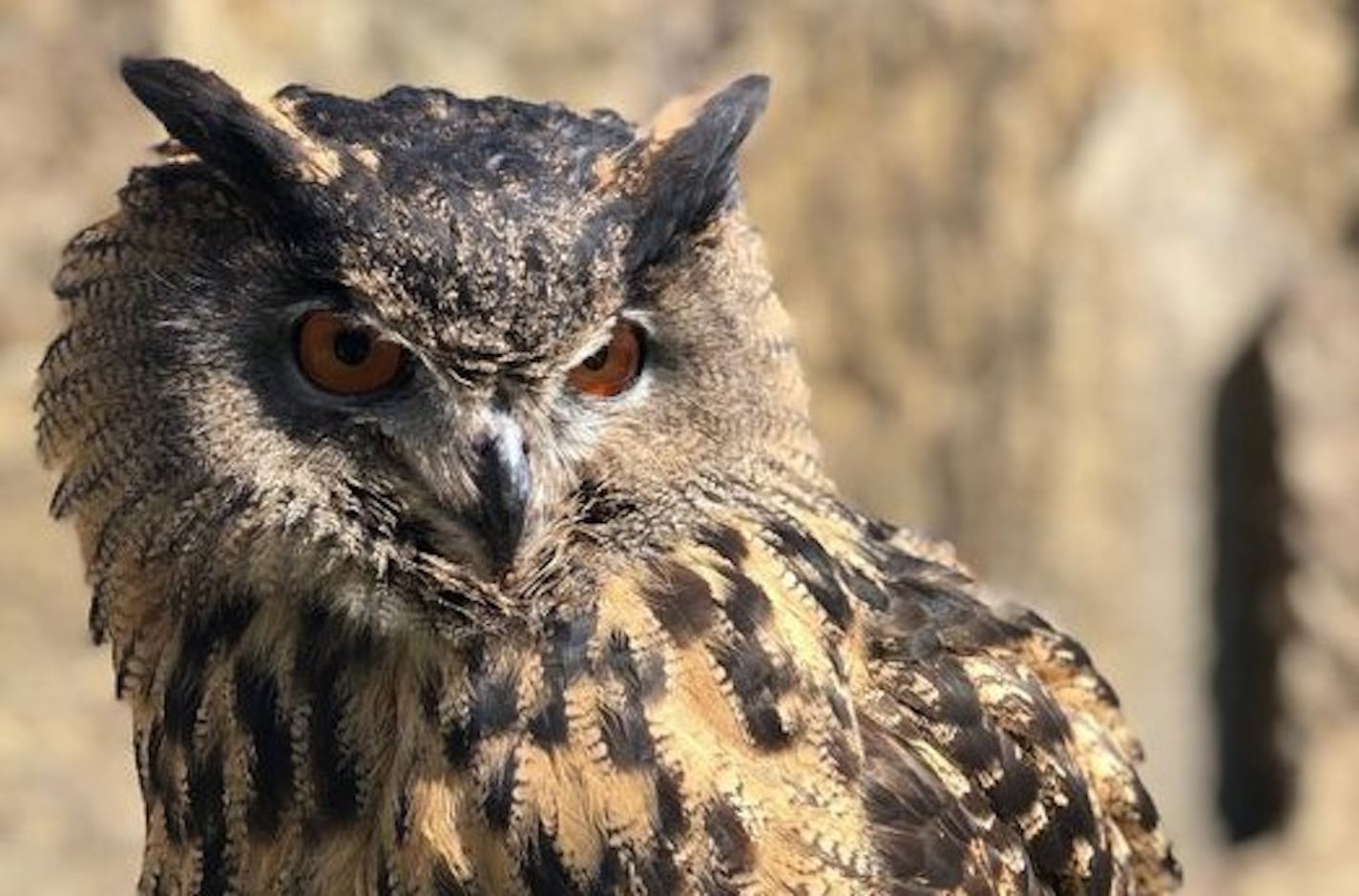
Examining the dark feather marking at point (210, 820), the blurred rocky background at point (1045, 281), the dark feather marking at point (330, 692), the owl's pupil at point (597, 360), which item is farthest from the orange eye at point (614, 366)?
the blurred rocky background at point (1045, 281)

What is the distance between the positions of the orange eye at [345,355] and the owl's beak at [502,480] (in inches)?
3.0

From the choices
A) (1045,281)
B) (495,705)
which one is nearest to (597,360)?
(495,705)

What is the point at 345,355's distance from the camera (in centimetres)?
152

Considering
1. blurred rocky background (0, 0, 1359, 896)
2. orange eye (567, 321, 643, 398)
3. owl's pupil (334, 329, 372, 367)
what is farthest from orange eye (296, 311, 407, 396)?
blurred rocky background (0, 0, 1359, 896)

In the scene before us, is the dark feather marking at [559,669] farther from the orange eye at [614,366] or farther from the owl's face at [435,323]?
the orange eye at [614,366]

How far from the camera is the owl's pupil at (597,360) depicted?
5.09 feet

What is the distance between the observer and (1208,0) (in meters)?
4.41

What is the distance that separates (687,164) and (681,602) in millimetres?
299

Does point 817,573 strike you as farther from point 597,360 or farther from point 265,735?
point 265,735

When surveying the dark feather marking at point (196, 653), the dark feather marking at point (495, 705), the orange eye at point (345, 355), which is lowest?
the dark feather marking at point (495, 705)

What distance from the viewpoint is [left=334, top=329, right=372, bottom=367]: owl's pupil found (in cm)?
151

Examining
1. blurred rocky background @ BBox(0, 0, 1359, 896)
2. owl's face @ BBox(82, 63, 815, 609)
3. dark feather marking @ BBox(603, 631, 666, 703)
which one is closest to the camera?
owl's face @ BBox(82, 63, 815, 609)

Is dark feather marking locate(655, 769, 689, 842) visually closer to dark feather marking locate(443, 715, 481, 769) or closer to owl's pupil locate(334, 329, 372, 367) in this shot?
dark feather marking locate(443, 715, 481, 769)

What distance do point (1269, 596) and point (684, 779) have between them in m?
3.06
